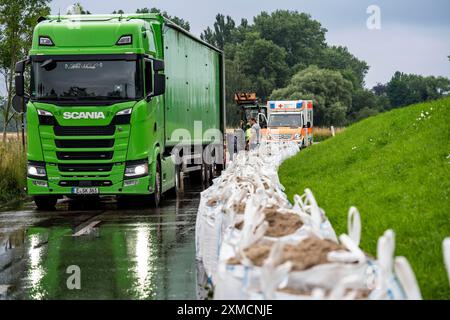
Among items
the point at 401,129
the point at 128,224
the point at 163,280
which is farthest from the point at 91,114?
the point at 163,280

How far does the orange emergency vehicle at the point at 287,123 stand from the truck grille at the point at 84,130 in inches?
1262

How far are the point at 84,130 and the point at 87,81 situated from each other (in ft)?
3.20

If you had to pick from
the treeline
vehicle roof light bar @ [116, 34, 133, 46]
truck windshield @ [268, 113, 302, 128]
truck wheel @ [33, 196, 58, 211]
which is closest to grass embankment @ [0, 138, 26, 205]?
truck wheel @ [33, 196, 58, 211]

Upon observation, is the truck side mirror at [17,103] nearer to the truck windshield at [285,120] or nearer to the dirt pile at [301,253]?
the dirt pile at [301,253]

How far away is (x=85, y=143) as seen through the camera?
19609 millimetres

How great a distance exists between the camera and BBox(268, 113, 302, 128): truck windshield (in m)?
52.6

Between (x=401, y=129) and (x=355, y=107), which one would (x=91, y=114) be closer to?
(x=401, y=129)

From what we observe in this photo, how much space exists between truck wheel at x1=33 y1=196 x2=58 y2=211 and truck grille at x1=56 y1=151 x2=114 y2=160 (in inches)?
51.0

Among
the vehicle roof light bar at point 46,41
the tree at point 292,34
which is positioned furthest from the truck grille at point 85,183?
the tree at point 292,34

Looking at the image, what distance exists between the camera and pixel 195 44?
2684cm

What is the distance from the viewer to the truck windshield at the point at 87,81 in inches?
768

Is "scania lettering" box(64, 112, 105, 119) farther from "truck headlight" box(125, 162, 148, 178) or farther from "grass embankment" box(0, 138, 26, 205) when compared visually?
"grass embankment" box(0, 138, 26, 205)
